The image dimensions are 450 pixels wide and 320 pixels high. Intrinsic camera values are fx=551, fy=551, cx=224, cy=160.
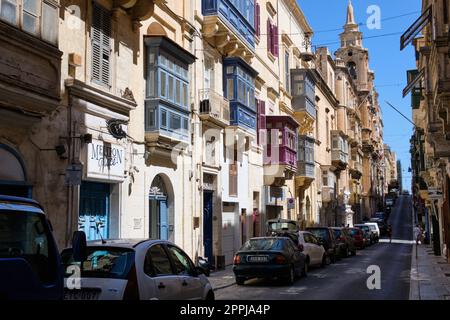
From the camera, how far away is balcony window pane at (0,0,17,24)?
10711 mm

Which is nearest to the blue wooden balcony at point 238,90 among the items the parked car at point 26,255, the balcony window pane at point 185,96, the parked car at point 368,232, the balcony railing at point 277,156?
the balcony railing at point 277,156

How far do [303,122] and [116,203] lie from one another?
2540 centimetres

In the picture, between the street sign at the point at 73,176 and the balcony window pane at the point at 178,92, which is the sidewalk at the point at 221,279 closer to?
the street sign at the point at 73,176

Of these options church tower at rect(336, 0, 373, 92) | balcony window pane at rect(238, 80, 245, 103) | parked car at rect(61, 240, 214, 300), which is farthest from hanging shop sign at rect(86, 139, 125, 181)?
church tower at rect(336, 0, 373, 92)

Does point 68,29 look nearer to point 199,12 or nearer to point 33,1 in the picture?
point 33,1

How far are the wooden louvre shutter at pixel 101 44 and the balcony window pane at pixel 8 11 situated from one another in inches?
138

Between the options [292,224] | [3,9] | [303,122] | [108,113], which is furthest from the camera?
[303,122]

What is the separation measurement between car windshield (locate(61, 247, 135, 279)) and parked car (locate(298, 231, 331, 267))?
43.4 feet

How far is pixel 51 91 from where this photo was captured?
12.0 m

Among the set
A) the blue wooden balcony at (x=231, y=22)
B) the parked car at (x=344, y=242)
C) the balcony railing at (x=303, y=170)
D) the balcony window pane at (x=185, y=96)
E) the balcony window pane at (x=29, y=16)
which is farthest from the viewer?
the balcony railing at (x=303, y=170)

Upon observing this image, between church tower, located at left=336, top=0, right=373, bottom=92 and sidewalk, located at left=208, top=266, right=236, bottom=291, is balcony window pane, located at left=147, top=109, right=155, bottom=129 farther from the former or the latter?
church tower, located at left=336, top=0, right=373, bottom=92

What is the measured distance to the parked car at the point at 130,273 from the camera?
718 cm

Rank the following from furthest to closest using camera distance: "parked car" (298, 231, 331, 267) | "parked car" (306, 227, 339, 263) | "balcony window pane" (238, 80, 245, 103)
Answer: "parked car" (306, 227, 339, 263) → "balcony window pane" (238, 80, 245, 103) → "parked car" (298, 231, 331, 267)
